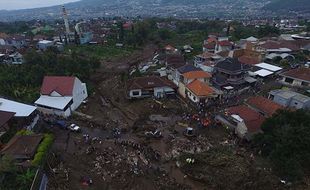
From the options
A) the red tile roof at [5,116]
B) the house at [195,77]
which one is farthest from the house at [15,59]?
the house at [195,77]

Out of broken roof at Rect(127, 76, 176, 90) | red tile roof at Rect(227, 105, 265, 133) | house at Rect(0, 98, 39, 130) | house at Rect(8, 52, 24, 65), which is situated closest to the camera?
red tile roof at Rect(227, 105, 265, 133)

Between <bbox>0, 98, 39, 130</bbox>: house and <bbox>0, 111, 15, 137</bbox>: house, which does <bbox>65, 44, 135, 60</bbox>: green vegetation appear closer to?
<bbox>0, 98, 39, 130</bbox>: house

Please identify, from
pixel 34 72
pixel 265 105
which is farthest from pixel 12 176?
pixel 265 105

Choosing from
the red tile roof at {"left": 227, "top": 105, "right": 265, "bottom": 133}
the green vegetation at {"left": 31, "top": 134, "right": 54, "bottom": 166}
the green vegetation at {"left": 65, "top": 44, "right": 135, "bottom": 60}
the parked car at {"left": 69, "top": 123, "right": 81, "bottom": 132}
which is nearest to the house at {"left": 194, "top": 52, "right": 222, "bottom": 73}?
the red tile roof at {"left": 227, "top": 105, "right": 265, "bottom": 133}

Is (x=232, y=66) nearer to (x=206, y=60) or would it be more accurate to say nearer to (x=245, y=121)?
(x=206, y=60)

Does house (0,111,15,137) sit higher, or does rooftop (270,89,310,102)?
house (0,111,15,137)
